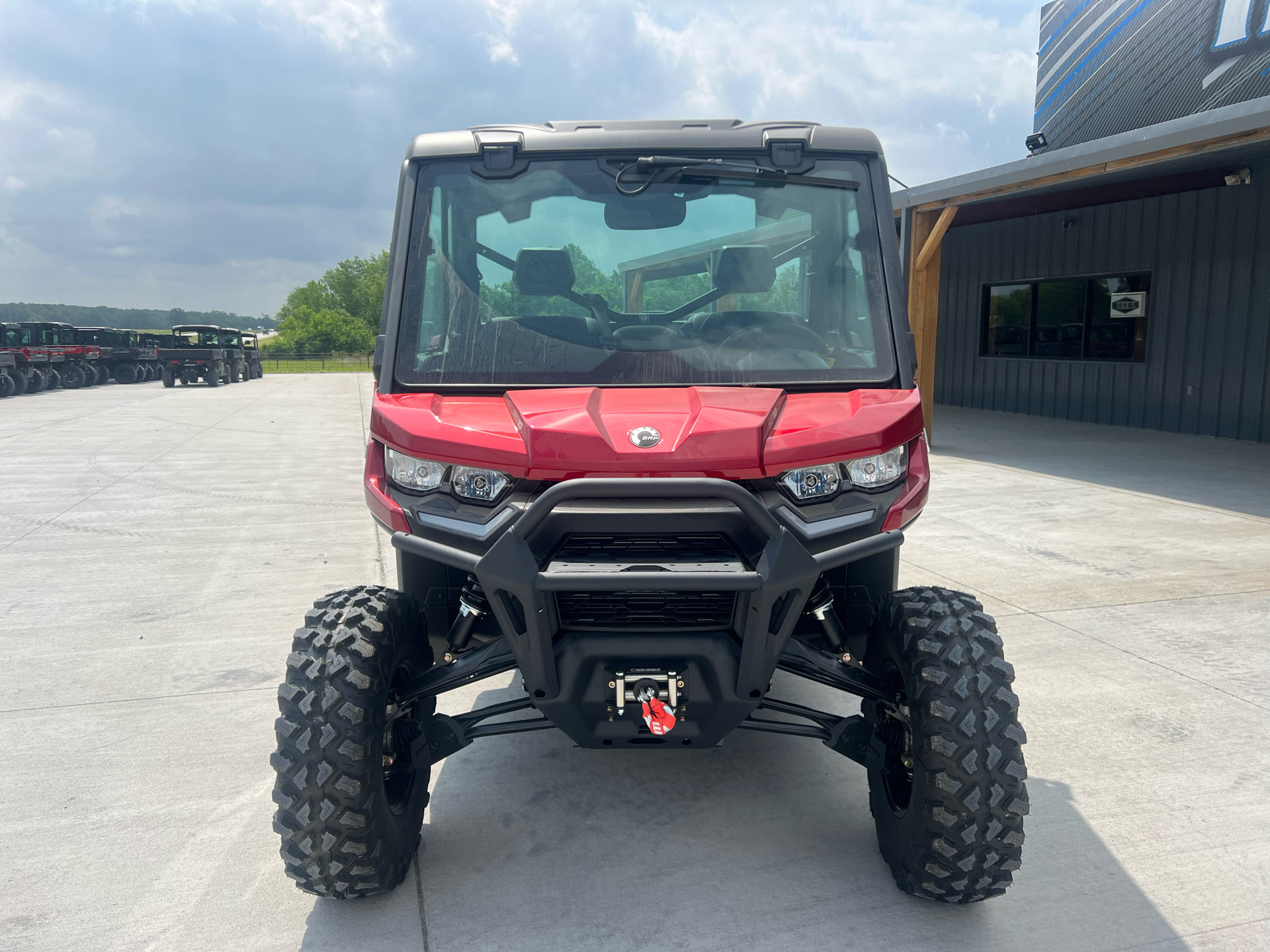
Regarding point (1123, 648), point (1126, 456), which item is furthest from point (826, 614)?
point (1126, 456)

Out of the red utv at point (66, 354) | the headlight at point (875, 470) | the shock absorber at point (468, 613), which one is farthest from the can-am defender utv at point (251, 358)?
the headlight at point (875, 470)

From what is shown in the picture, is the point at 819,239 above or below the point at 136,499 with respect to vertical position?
above

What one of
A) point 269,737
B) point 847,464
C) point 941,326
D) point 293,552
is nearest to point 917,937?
point 847,464

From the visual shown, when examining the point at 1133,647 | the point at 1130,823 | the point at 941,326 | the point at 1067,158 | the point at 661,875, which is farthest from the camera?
the point at 941,326

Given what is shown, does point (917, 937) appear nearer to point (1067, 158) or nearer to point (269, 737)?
point (269, 737)

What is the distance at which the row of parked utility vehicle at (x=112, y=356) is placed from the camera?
26969 millimetres

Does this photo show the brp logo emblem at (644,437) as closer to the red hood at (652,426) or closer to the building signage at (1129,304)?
the red hood at (652,426)

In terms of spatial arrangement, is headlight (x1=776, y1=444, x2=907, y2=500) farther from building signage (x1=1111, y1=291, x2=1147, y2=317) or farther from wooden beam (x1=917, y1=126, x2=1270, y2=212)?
building signage (x1=1111, y1=291, x2=1147, y2=317)

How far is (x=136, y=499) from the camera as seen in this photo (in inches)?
372

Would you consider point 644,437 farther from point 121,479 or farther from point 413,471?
point 121,479

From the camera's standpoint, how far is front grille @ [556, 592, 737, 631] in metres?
2.50

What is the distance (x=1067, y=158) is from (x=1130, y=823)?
9.78 m

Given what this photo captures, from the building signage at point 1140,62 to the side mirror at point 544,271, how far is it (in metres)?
12.2

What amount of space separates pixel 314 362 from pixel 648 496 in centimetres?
6785
